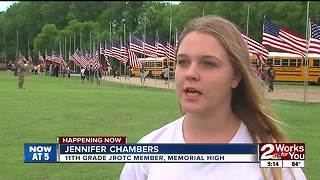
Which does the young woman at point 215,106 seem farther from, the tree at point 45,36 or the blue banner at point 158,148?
the tree at point 45,36

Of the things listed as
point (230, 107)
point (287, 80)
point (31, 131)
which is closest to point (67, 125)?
point (31, 131)

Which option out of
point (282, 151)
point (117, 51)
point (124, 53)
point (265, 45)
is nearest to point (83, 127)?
point (282, 151)

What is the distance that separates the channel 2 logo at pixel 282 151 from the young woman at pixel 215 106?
0.21 ft

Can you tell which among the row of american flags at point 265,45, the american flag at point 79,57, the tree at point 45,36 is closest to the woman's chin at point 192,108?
the tree at point 45,36

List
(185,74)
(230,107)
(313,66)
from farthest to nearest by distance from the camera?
1. (313,66)
2. (230,107)
3. (185,74)

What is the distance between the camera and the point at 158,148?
174 centimetres

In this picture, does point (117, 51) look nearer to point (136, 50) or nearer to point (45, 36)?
point (136, 50)

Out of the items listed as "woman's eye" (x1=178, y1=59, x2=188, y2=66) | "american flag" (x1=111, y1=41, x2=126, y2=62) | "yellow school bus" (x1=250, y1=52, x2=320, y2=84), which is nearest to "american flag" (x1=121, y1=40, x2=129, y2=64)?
"american flag" (x1=111, y1=41, x2=126, y2=62)

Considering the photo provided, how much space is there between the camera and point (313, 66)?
43750 millimetres

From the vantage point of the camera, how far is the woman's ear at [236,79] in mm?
1917

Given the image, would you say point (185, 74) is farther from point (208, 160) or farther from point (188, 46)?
point (208, 160)

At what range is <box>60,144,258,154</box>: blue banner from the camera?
1661 mm

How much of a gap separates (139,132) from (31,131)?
220 centimetres

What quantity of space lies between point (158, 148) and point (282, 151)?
38 centimetres
